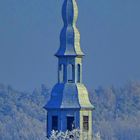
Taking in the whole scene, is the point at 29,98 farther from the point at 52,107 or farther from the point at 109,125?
the point at 52,107

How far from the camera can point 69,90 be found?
2072 inches

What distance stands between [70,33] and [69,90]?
66.8 inches

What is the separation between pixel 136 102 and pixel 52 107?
24049 mm

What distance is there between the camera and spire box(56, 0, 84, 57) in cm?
5272

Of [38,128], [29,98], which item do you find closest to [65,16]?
[38,128]

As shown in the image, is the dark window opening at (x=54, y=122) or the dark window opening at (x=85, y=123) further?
the dark window opening at (x=54, y=122)

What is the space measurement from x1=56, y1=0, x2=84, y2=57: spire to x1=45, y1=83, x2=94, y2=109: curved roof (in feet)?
3.28

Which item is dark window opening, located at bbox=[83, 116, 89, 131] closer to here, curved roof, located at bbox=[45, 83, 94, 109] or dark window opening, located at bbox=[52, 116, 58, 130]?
curved roof, located at bbox=[45, 83, 94, 109]

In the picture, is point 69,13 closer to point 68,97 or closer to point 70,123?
point 68,97

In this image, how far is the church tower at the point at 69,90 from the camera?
171 feet

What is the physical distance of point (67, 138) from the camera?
50812mm

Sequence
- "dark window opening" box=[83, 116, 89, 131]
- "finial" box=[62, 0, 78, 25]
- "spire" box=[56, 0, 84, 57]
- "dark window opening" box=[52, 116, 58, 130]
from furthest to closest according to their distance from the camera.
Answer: "finial" box=[62, 0, 78, 25] < "spire" box=[56, 0, 84, 57] < "dark window opening" box=[52, 116, 58, 130] < "dark window opening" box=[83, 116, 89, 131]

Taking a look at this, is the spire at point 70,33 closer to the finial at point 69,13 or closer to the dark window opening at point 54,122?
the finial at point 69,13

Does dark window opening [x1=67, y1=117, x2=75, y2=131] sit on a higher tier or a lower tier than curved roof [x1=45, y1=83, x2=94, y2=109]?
lower
